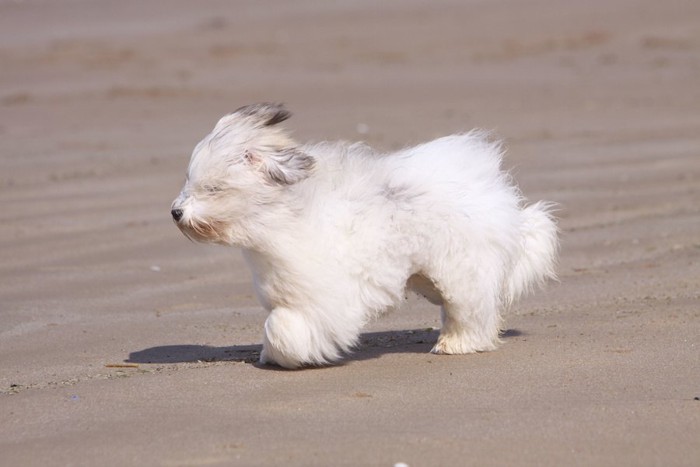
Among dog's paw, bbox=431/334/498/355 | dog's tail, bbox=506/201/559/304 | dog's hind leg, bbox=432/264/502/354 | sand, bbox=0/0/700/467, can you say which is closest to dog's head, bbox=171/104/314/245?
sand, bbox=0/0/700/467

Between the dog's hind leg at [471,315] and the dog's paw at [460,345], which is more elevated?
the dog's hind leg at [471,315]

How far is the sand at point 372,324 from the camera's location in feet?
15.2

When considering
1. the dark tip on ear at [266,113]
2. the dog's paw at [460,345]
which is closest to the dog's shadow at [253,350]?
the dog's paw at [460,345]

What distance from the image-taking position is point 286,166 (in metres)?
5.39

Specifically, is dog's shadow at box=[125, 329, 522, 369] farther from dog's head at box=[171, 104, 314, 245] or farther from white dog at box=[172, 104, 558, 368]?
dog's head at box=[171, 104, 314, 245]

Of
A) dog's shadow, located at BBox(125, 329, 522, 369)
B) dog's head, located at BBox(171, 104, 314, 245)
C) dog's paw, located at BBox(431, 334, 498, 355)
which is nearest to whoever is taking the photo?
dog's head, located at BBox(171, 104, 314, 245)

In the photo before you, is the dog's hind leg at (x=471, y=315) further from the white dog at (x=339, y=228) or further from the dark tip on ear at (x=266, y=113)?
the dark tip on ear at (x=266, y=113)

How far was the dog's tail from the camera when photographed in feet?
19.6

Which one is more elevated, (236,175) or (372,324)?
(236,175)

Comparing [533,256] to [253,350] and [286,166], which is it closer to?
[286,166]

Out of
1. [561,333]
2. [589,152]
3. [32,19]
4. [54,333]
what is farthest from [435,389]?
[32,19]

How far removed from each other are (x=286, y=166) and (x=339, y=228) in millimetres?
379

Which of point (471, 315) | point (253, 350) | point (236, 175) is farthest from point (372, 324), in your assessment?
point (236, 175)

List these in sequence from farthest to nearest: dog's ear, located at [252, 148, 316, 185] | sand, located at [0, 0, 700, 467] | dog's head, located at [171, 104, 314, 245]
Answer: dog's ear, located at [252, 148, 316, 185], dog's head, located at [171, 104, 314, 245], sand, located at [0, 0, 700, 467]
